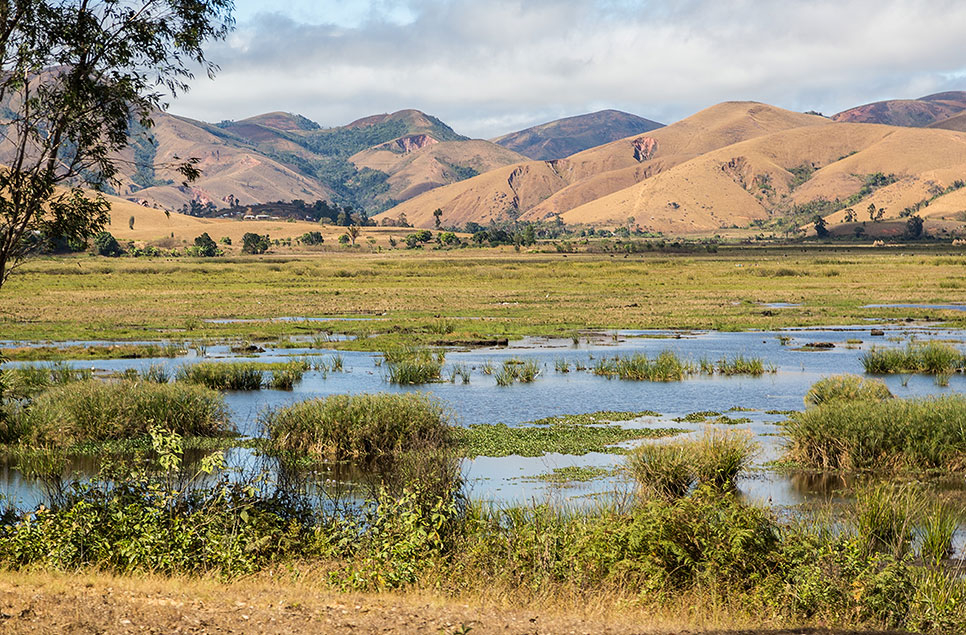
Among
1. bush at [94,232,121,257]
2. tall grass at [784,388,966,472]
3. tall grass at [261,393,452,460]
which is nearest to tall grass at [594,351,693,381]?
tall grass at [784,388,966,472]

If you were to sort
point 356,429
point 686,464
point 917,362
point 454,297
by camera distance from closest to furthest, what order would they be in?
1. point 686,464
2. point 356,429
3. point 917,362
4. point 454,297

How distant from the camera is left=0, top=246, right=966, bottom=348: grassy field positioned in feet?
191

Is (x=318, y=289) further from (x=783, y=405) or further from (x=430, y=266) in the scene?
(x=783, y=405)

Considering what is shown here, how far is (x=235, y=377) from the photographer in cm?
3566

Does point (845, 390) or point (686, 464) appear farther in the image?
point (845, 390)

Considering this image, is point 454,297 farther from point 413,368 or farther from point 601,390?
point 601,390

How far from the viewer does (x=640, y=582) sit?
45.3ft

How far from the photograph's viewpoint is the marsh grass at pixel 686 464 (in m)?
19.7

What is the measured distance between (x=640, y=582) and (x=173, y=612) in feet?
20.2

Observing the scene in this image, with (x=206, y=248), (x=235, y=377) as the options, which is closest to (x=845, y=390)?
(x=235, y=377)

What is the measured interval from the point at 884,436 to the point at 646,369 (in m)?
16.4

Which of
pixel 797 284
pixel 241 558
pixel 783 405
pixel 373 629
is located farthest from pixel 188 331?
pixel 797 284

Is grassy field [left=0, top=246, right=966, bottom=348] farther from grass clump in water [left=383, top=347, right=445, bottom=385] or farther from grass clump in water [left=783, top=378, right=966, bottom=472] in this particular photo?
grass clump in water [left=783, top=378, right=966, bottom=472]

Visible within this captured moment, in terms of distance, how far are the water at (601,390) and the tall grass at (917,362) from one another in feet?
3.08
